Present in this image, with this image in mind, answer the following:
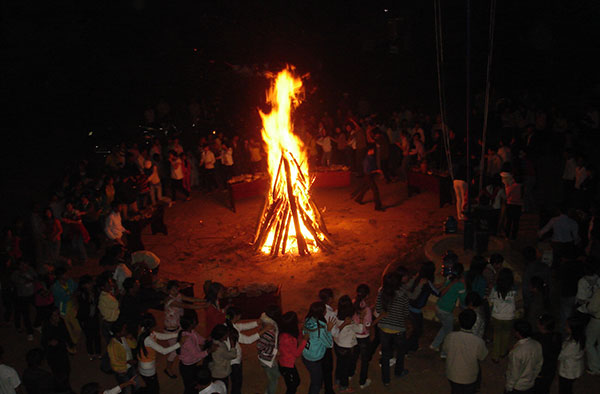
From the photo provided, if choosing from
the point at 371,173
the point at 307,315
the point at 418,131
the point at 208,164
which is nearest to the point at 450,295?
the point at 307,315

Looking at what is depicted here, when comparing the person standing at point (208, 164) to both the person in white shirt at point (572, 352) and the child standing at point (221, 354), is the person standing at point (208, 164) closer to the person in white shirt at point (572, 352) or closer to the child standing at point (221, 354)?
the child standing at point (221, 354)

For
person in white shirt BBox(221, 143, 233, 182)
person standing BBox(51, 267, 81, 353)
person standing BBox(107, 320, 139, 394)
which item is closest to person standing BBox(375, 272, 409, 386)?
person standing BBox(107, 320, 139, 394)

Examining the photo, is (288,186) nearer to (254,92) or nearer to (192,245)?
(192,245)

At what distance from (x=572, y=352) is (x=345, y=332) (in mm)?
2970

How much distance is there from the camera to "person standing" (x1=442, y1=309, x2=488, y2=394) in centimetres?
657

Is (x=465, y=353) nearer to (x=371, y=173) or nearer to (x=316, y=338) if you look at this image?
(x=316, y=338)

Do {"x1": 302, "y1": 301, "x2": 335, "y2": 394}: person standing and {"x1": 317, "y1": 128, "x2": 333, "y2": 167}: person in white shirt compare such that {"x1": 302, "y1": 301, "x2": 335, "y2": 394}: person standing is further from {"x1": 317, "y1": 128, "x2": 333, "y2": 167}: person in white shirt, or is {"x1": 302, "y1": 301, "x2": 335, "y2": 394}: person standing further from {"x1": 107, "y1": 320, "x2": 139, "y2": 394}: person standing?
{"x1": 317, "y1": 128, "x2": 333, "y2": 167}: person in white shirt

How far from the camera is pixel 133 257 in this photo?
435 inches

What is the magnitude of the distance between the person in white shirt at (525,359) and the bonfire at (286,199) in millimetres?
7147

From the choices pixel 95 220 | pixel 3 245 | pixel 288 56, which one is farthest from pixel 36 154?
pixel 3 245

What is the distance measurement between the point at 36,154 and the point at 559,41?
26607 mm

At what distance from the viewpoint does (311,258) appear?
13062 mm

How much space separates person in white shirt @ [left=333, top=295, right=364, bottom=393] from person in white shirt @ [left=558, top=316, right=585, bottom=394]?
8.76ft

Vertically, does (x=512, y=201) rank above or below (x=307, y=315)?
above
